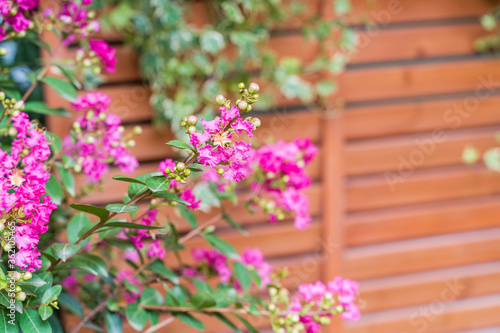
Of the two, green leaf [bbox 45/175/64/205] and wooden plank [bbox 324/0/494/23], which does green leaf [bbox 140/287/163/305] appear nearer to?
green leaf [bbox 45/175/64/205]

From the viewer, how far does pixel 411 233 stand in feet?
6.81

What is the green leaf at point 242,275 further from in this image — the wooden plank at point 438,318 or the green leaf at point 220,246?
the wooden plank at point 438,318

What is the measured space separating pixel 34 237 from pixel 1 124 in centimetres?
30

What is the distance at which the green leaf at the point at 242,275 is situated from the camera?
1154 mm

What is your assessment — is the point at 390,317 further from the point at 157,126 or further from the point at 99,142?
the point at 99,142

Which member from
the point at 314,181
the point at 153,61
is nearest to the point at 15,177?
the point at 153,61

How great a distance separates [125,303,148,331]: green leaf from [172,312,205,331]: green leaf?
73 millimetres

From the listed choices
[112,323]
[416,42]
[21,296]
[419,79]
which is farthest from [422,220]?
[21,296]

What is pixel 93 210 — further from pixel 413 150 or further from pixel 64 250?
pixel 413 150

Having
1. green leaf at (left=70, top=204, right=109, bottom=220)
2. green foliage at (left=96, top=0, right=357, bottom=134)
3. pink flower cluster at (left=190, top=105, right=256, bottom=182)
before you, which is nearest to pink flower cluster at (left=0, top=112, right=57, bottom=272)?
green leaf at (left=70, top=204, right=109, bottom=220)

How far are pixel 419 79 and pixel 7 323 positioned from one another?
1.65 meters

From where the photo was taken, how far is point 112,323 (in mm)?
991

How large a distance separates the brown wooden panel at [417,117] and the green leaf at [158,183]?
4.19ft

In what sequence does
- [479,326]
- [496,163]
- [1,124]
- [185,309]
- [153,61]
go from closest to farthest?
[1,124] < [185,309] < [153,61] < [496,163] < [479,326]
